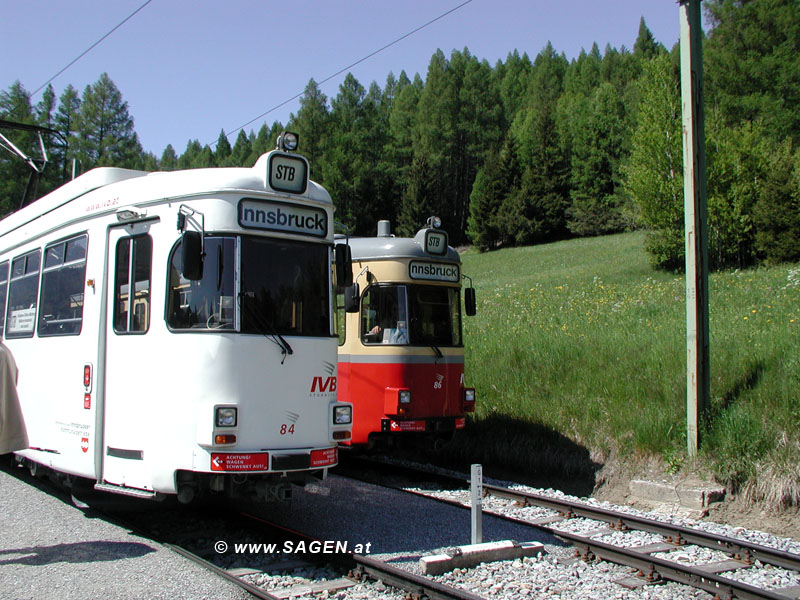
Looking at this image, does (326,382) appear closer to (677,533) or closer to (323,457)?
(323,457)

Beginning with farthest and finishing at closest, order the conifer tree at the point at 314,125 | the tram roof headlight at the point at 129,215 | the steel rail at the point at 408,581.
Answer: the conifer tree at the point at 314,125 → the tram roof headlight at the point at 129,215 → the steel rail at the point at 408,581

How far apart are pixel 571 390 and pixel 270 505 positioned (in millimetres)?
5857

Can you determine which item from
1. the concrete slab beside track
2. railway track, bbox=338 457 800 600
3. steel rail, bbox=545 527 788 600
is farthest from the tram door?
steel rail, bbox=545 527 788 600

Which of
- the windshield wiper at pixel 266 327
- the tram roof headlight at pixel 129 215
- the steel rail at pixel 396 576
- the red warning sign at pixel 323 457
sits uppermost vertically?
the tram roof headlight at pixel 129 215

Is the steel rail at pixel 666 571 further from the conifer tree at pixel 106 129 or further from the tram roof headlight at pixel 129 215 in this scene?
the conifer tree at pixel 106 129

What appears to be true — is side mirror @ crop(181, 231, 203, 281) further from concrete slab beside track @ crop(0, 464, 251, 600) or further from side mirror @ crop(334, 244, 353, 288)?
concrete slab beside track @ crop(0, 464, 251, 600)

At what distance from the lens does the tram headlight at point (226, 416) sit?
251 inches

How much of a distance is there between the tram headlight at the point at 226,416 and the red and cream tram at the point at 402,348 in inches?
163

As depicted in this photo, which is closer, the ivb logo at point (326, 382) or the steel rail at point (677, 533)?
the steel rail at point (677, 533)

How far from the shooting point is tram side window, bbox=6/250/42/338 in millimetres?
9062

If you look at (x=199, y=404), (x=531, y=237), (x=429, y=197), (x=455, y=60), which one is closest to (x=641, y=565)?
(x=199, y=404)

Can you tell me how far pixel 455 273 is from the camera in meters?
11.3

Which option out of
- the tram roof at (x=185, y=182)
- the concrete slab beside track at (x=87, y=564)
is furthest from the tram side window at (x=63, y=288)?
the concrete slab beside track at (x=87, y=564)

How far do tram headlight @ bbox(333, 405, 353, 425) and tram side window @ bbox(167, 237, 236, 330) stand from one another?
4.19 feet
